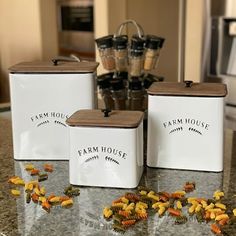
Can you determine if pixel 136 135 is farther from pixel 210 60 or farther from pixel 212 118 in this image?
pixel 210 60

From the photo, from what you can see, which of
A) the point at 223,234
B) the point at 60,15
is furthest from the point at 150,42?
the point at 60,15

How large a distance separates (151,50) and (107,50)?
0.15m

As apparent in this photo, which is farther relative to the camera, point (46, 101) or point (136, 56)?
point (136, 56)

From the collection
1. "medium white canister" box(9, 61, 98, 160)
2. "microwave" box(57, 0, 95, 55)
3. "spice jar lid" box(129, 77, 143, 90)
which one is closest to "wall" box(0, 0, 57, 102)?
"microwave" box(57, 0, 95, 55)

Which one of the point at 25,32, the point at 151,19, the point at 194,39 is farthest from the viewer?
the point at 25,32

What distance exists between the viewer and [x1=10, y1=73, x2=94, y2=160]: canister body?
1.19 metres

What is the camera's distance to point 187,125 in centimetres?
113

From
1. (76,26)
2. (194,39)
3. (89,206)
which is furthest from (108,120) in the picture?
(76,26)

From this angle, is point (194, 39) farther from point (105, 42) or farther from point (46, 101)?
point (46, 101)

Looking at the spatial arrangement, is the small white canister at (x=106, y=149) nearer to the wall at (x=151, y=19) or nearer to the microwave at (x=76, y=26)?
the wall at (x=151, y=19)

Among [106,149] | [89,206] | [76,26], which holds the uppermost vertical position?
[76,26]

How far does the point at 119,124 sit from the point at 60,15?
3269mm

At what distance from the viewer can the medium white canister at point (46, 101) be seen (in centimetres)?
119

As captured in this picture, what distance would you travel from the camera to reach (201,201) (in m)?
0.98
